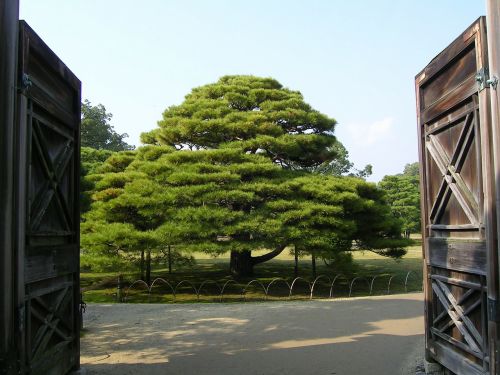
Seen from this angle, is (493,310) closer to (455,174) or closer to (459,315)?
(459,315)

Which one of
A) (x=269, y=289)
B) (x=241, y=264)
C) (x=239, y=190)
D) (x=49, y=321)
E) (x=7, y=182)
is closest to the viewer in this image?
(x=7, y=182)

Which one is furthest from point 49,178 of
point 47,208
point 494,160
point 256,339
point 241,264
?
point 241,264

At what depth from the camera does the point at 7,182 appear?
110 inches

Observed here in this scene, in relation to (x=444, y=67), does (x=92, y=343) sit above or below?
below

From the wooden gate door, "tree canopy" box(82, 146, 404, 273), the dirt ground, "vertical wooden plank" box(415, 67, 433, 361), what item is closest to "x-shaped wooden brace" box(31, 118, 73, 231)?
the wooden gate door

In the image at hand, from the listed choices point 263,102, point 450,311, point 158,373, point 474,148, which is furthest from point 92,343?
point 263,102

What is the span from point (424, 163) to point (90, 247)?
8.44 metres

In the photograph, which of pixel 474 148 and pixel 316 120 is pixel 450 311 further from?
pixel 316 120

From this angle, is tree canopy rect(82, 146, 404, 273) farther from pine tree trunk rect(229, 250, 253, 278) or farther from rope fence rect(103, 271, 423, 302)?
pine tree trunk rect(229, 250, 253, 278)

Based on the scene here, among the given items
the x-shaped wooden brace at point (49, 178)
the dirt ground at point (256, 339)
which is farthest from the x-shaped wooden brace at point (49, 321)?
the dirt ground at point (256, 339)

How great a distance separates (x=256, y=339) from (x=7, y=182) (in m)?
4.06

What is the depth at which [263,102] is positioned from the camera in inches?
500

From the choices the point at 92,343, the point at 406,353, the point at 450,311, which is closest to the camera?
the point at 450,311

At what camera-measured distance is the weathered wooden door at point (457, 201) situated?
10.5 feet
